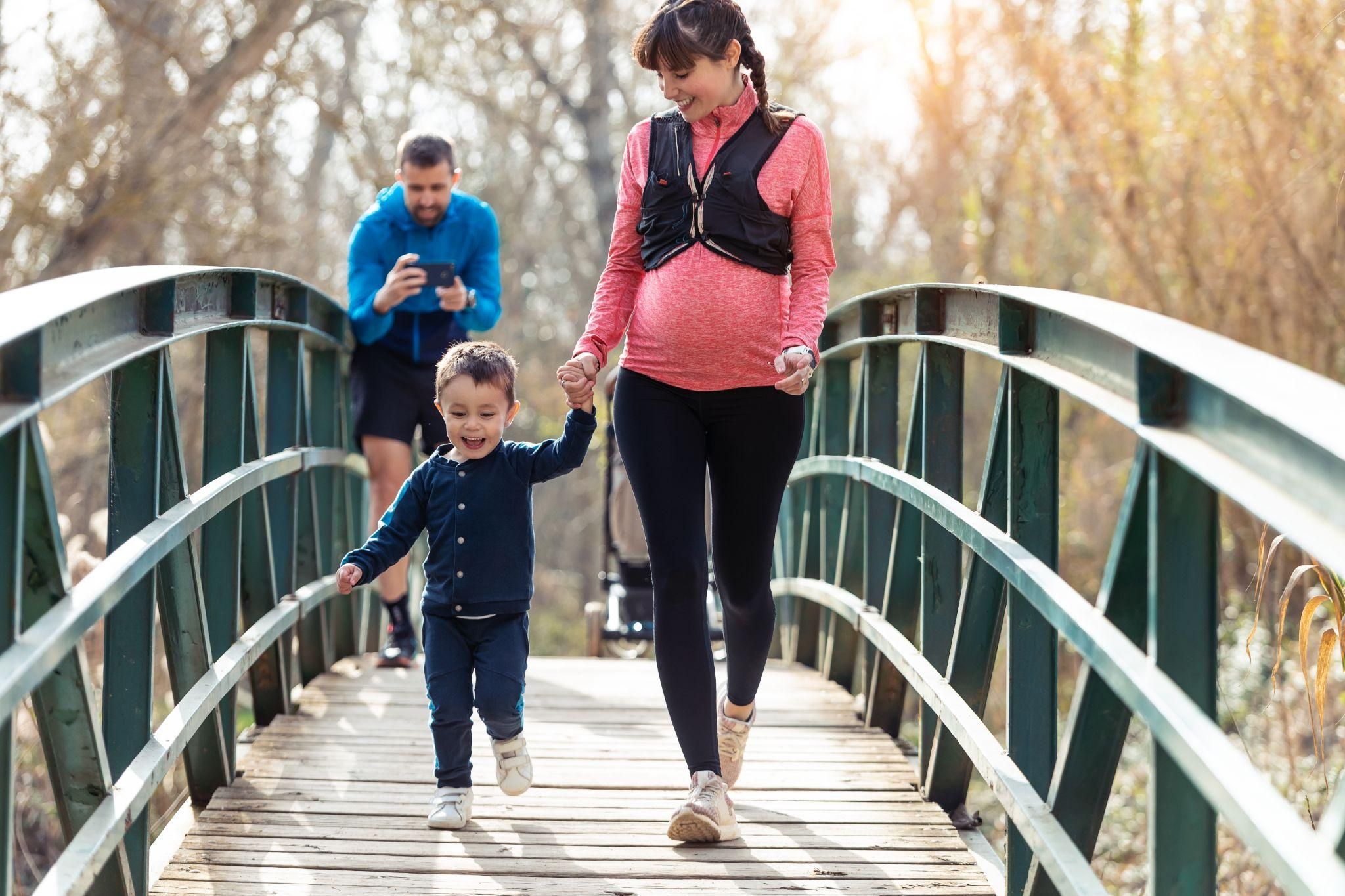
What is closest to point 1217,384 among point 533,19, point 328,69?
point 328,69

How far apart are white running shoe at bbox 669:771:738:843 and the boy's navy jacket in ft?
1.94

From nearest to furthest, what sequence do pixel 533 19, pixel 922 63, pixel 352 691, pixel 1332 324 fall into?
pixel 352 691 < pixel 1332 324 < pixel 922 63 < pixel 533 19

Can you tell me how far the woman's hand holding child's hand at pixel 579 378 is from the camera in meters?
3.13

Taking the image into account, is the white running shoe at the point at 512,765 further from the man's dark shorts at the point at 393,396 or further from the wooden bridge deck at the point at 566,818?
the man's dark shorts at the point at 393,396

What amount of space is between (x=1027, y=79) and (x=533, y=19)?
7268 millimetres

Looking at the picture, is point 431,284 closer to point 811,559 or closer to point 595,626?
point 811,559

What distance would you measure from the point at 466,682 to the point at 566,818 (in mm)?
409

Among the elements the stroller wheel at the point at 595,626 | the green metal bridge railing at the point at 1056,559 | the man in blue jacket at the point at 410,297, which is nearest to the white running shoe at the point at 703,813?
the green metal bridge railing at the point at 1056,559

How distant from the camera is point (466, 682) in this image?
140 inches

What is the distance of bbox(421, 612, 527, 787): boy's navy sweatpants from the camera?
11.5 feet

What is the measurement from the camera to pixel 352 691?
4.89 metres

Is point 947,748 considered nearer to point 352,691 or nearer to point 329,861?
point 329,861

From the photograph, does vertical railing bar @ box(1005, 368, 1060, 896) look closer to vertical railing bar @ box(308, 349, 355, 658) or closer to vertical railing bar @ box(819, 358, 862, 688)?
vertical railing bar @ box(819, 358, 862, 688)

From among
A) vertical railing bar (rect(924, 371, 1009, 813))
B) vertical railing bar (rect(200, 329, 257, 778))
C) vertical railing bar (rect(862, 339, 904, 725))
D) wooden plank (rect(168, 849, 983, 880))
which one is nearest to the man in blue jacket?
vertical railing bar (rect(200, 329, 257, 778))
